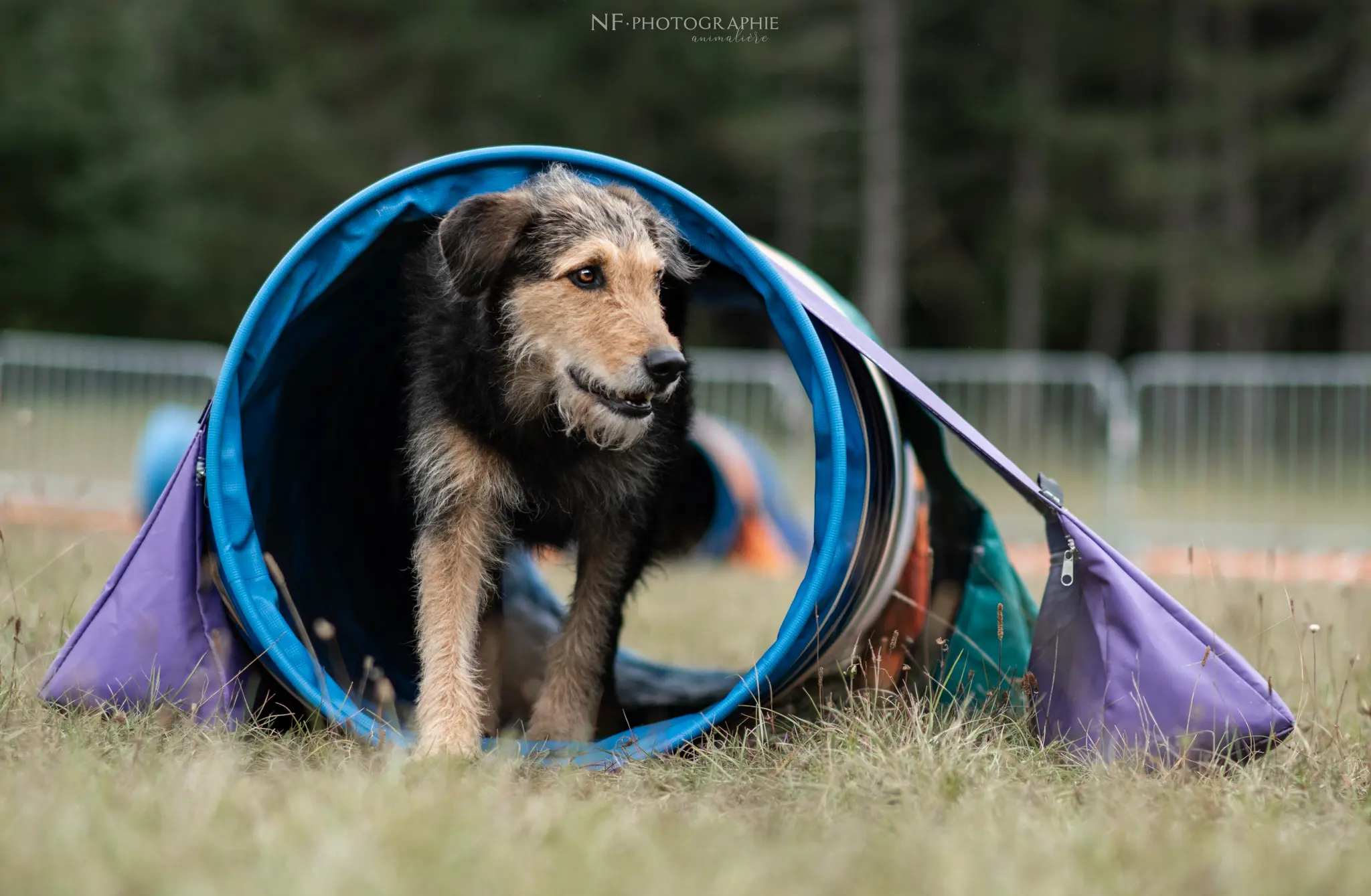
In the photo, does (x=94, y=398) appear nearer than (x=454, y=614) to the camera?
No

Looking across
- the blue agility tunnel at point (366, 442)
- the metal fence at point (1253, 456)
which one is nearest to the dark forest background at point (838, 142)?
the metal fence at point (1253, 456)

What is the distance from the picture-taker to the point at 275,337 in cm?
331

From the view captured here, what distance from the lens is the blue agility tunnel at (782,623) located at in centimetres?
299

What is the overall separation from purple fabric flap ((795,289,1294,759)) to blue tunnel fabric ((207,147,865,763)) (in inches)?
8.1

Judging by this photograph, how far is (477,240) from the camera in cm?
330

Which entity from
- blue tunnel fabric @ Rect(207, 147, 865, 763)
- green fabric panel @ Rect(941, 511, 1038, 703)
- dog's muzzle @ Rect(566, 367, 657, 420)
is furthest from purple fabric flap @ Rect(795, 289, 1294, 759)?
dog's muzzle @ Rect(566, 367, 657, 420)

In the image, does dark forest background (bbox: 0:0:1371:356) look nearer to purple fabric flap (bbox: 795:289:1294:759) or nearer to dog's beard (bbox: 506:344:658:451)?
dog's beard (bbox: 506:344:658:451)

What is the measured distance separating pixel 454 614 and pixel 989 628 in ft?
5.58

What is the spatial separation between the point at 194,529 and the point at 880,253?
17.7 m

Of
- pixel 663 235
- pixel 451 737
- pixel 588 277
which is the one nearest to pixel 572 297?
pixel 588 277

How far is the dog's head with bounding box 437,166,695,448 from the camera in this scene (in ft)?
10.7

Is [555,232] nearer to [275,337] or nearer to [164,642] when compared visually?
[275,337]

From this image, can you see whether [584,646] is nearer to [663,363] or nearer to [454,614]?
[454,614]

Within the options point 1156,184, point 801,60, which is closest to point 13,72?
point 801,60
